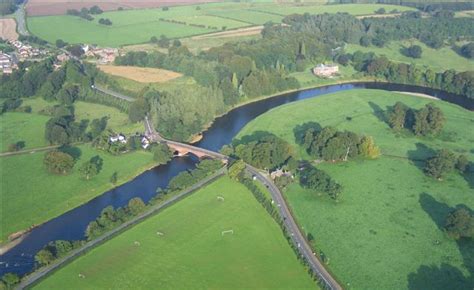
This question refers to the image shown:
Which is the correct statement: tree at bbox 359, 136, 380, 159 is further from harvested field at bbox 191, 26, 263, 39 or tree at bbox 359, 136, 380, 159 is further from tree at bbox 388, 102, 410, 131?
harvested field at bbox 191, 26, 263, 39

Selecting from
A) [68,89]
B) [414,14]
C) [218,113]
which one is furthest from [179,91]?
[414,14]

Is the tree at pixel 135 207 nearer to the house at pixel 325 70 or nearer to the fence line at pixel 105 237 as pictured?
the fence line at pixel 105 237

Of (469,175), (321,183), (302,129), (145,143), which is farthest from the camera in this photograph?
(302,129)

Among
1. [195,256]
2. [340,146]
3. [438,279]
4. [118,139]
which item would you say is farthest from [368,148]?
[118,139]

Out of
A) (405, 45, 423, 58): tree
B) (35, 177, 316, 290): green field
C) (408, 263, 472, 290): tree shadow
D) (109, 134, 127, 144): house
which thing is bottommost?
(408, 263, 472, 290): tree shadow

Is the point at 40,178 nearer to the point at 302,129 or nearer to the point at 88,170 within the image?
the point at 88,170

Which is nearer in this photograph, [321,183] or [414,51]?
[321,183]

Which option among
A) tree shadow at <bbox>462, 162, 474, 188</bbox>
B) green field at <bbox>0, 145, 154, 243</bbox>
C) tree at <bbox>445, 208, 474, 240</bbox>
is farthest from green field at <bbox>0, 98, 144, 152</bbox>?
tree at <bbox>445, 208, 474, 240</bbox>
